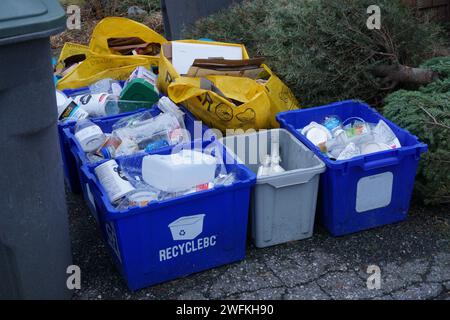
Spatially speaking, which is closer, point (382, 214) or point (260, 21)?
point (382, 214)

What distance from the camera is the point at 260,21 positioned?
14.6 ft

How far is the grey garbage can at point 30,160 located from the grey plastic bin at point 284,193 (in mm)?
946

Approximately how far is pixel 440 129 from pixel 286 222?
966mm

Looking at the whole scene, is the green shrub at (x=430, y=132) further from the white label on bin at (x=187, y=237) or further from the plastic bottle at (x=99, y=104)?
the plastic bottle at (x=99, y=104)

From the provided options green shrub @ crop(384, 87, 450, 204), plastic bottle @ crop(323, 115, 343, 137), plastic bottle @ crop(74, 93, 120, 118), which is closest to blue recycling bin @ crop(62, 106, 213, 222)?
plastic bottle @ crop(74, 93, 120, 118)

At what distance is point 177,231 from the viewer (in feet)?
8.43

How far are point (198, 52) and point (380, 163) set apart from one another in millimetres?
1547

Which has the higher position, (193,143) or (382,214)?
(193,143)

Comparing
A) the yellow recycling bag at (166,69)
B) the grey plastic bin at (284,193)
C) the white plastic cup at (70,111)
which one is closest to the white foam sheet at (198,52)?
the yellow recycling bag at (166,69)

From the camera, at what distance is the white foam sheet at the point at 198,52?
3721 millimetres

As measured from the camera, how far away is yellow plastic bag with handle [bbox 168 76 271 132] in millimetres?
3205
